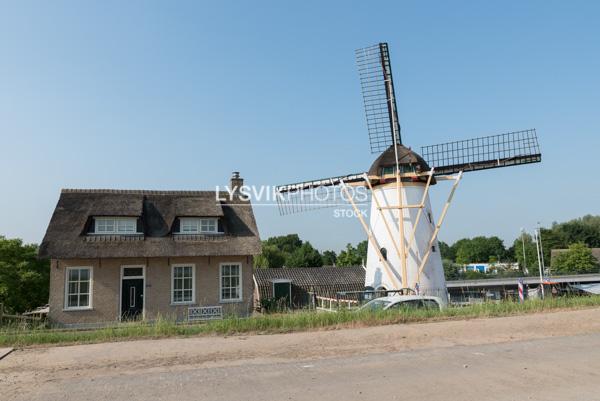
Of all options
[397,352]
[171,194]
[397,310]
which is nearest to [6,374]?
[397,352]

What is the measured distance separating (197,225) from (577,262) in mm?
59302

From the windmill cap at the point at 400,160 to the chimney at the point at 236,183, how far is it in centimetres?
693

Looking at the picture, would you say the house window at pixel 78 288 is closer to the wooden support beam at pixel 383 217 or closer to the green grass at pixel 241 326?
the green grass at pixel 241 326

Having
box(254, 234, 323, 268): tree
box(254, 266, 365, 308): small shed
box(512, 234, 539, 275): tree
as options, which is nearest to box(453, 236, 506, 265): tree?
box(512, 234, 539, 275): tree

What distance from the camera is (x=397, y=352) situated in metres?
9.09

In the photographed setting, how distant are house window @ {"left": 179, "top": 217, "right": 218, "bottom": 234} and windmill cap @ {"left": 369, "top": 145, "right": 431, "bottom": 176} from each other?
27.7 feet

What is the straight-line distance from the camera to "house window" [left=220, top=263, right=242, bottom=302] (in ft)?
68.0

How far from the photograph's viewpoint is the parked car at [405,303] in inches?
551

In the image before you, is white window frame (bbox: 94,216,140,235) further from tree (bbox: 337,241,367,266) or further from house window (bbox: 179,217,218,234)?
tree (bbox: 337,241,367,266)

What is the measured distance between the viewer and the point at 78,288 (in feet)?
62.1

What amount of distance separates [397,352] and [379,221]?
13.7 meters

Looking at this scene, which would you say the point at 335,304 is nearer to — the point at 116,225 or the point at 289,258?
the point at 116,225

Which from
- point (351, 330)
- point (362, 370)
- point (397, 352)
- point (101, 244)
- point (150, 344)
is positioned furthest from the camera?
point (101, 244)

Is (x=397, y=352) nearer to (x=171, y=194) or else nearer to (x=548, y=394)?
(x=548, y=394)
